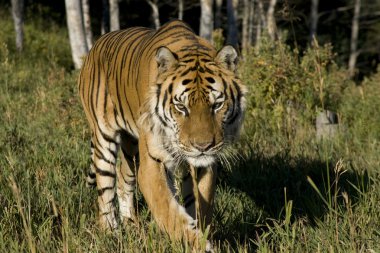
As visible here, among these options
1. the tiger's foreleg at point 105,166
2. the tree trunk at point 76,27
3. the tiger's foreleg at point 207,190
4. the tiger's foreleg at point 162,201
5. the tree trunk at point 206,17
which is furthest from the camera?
the tree trunk at point 206,17

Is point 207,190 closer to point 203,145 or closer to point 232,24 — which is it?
point 203,145

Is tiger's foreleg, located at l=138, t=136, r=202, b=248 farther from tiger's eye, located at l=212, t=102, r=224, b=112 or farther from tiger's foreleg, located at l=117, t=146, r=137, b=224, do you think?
tiger's foreleg, located at l=117, t=146, r=137, b=224

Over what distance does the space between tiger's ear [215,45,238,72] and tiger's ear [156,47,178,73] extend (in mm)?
273

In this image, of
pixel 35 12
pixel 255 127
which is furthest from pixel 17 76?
pixel 35 12

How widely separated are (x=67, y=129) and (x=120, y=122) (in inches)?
→ 75.3

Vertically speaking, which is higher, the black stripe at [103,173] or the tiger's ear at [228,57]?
the tiger's ear at [228,57]

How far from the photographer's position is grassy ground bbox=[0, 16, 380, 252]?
Result: 3229 mm

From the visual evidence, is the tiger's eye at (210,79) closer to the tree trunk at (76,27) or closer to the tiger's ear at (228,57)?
the tiger's ear at (228,57)

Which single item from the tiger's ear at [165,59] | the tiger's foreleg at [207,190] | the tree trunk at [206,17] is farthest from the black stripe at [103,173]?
the tree trunk at [206,17]

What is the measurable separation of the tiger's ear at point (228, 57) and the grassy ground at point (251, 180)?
0.95 m

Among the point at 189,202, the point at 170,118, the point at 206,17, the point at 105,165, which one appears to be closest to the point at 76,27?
the point at 206,17

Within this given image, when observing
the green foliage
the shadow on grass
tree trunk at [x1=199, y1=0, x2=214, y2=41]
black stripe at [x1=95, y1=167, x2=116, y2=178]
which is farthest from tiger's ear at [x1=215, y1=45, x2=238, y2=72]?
tree trunk at [x1=199, y1=0, x2=214, y2=41]

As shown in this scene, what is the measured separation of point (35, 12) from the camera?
21.0 metres

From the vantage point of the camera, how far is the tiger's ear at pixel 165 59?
355 cm
